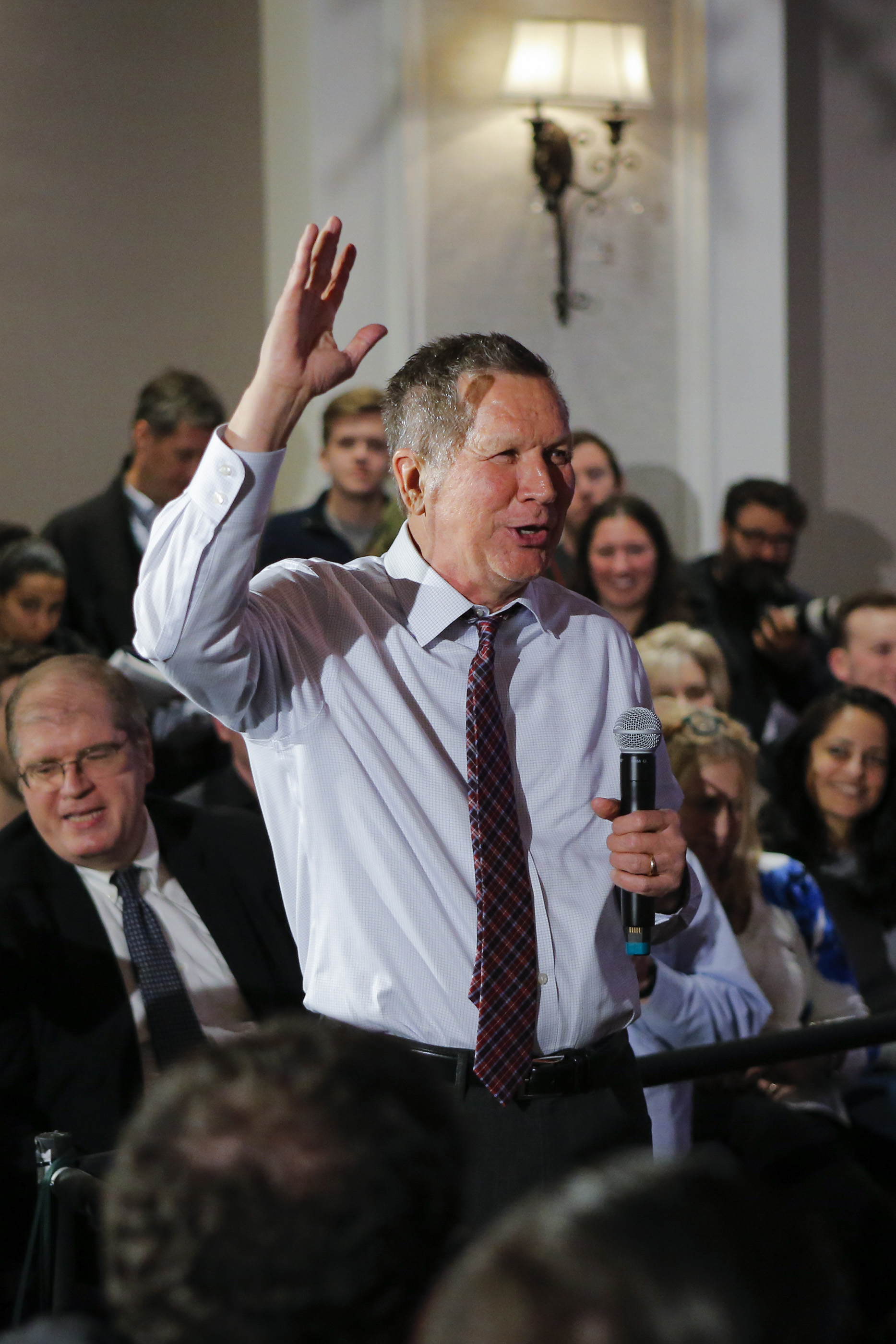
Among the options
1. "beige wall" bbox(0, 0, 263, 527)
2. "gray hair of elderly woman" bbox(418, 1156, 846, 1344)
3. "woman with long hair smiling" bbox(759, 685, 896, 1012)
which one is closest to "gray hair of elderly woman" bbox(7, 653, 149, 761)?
"woman with long hair smiling" bbox(759, 685, 896, 1012)

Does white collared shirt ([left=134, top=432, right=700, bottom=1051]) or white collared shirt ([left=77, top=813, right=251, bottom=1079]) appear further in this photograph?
white collared shirt ([left=77, top=813, right=251, bottom=1079])

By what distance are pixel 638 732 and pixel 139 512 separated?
2255 millimetres

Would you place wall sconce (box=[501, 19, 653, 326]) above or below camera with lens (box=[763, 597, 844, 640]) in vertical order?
above

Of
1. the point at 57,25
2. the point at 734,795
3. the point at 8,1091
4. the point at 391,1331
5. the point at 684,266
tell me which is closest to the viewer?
the point at 391,1331

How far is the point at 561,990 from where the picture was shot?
151 centimetres

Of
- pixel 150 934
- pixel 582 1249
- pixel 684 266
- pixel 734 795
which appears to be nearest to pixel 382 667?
pixel 150 934

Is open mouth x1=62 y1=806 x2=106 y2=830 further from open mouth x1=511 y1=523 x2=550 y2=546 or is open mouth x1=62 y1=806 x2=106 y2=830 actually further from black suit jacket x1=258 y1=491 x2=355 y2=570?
black suit jacket x1=258 y1=491 x2=355 y2=570

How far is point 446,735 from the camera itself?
61.0 inches

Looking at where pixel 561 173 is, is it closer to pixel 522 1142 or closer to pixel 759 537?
pixel 759 537

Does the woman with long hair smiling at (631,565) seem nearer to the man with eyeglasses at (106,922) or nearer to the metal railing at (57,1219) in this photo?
the man with eyeglasses at (106,922)

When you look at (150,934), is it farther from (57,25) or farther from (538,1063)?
(57,25)

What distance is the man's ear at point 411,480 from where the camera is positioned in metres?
1.61

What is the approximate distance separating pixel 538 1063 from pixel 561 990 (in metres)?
0.08

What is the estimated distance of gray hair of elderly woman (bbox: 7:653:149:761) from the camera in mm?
2289
